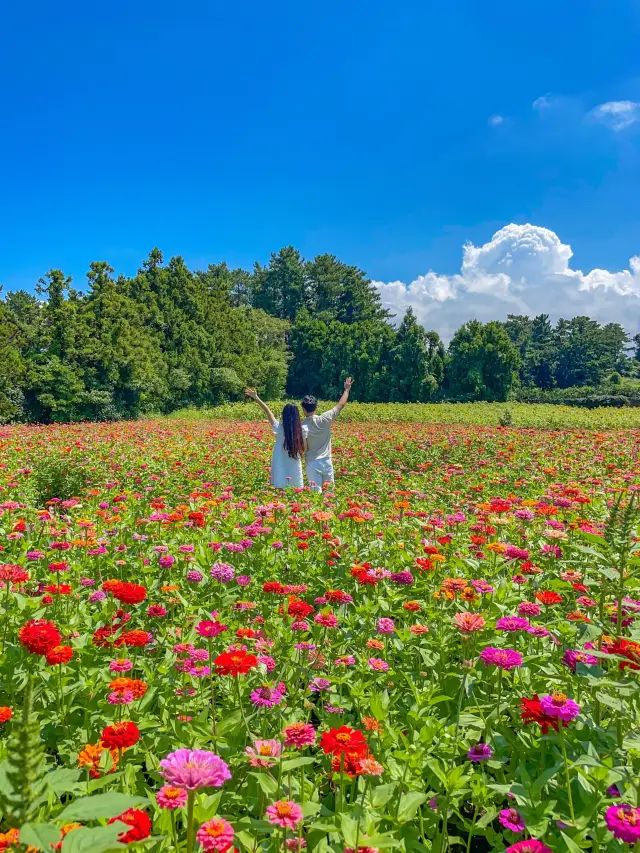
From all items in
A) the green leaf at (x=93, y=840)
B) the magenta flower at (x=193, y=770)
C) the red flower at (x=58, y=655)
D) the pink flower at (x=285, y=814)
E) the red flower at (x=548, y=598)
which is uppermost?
the green leaf at (x=93, y=840)

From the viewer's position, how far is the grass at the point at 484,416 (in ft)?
57.8

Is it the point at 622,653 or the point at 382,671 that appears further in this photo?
the point at 382,671

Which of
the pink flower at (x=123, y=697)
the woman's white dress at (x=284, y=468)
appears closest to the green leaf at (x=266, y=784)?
the pink flower at (x=123, y=697)

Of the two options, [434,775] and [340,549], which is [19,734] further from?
[340,549]

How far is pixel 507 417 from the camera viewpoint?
57.7ft

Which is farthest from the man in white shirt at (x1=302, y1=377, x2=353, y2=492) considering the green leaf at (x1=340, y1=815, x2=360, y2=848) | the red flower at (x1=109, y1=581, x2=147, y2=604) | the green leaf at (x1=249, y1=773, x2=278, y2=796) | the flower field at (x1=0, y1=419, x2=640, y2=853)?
the green leaf at (x1=340, y1=815, x2=360, y2=848)

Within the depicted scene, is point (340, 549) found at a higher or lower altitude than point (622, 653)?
lower

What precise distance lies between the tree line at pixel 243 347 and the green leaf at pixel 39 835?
2501cm

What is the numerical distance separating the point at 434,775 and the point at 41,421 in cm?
2675

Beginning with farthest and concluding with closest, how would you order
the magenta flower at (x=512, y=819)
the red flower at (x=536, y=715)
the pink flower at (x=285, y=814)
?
the red flower at (x=536, y=715) < the magenta flower at (x=512, y=819) < the pink flower at (x=285, y=814)

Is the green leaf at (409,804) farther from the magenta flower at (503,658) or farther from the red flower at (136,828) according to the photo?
the red flower at (136,828)

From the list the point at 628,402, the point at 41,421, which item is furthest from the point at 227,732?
the point at 628,402

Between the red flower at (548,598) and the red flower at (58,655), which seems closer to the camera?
the red flower at (58,655)

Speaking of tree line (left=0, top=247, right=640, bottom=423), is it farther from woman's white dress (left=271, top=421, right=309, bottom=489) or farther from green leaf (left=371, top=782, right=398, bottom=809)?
green leaf (left=371, top=782, right=398, bottom=809)
